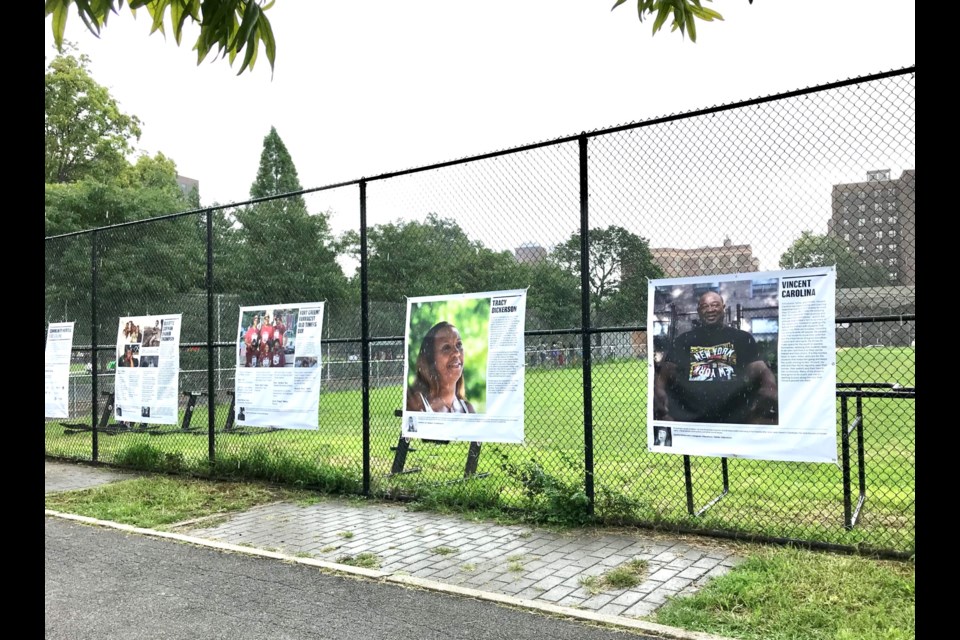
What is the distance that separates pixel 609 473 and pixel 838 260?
173 inches

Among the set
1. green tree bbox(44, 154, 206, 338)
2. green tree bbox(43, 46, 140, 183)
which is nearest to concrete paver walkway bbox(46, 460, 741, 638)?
green tree bbox(44, 154, 206, 338)

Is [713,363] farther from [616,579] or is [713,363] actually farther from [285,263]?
[285,263]

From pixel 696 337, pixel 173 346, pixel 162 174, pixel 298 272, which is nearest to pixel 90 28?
pixel 696 337

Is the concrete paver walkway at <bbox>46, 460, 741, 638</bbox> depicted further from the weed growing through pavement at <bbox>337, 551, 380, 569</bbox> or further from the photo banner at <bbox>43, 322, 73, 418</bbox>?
the photo banner at <bbox>43, 322, 73, 418</bbox>

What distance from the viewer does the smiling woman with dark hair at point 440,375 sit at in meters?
7.28

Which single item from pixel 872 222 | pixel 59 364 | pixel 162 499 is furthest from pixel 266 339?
pixel 872 222

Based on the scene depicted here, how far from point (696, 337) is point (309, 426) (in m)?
4.52

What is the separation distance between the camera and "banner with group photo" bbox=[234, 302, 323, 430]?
8.39 m

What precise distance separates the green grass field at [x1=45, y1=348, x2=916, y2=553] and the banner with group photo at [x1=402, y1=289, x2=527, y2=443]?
0.53 metres

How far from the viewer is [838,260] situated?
547 centimetres

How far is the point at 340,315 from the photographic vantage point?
1553cm

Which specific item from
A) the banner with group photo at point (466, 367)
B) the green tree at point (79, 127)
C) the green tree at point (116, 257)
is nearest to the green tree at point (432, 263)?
the banner with group photo at point (466, 367)
